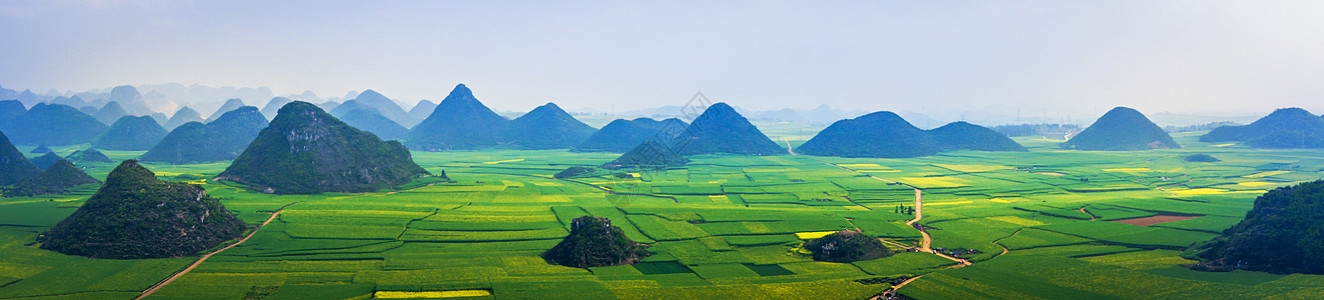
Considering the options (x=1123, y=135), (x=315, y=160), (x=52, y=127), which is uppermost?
(x=52, y=127)

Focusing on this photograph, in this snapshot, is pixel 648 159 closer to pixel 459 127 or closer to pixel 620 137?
pixel 620 137

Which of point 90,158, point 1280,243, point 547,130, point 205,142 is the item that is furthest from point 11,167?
point 1280,243

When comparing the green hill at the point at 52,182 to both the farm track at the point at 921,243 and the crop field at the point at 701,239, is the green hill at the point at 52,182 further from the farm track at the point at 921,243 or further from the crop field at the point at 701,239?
the farm track at the point at 921,243

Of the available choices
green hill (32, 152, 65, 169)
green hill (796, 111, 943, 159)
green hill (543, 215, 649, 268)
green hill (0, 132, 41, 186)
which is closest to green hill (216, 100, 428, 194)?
green hill (0, 132, 41, 186)

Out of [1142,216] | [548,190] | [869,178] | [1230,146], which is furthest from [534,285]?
[1230,146]

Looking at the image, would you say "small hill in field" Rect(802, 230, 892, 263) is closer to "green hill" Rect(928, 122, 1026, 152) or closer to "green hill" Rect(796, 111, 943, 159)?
"green hill" Rect(796, 111, 943, 159)

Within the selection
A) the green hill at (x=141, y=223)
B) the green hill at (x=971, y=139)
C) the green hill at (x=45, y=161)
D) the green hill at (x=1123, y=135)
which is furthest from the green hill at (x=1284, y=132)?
the green hill at (x=45, y=161)

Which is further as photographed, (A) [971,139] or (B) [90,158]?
(A) [971,139]
